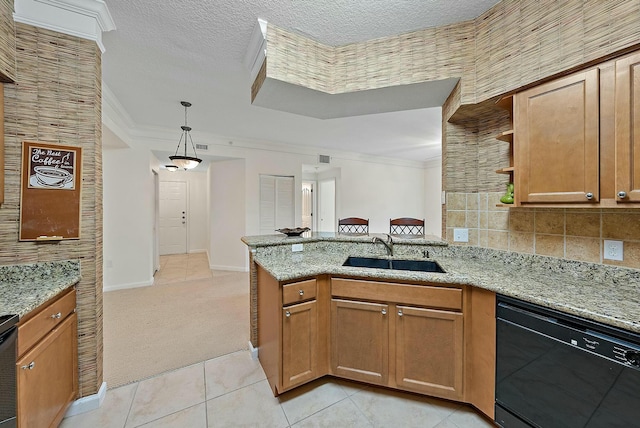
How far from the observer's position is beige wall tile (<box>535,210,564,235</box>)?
1.67 meters

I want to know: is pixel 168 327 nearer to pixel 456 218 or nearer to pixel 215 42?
pixel 215 42

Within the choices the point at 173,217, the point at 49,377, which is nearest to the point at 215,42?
the point at 49,377

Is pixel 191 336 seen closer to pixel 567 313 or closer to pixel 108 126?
pixel 108 126

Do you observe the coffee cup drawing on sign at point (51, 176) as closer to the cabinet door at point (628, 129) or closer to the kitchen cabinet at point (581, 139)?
the kitchen cabinet at point (581, 139)

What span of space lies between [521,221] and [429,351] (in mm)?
1144

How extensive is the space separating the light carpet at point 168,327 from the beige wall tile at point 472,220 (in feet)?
7.56

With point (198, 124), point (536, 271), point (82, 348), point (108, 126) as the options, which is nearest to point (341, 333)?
point (536, 271)

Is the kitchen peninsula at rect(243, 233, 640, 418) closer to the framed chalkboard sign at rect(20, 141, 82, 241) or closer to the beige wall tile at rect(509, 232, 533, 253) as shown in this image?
the beige wall tile at rect(509, 232, 533, 253)

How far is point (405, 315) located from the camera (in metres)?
1.66

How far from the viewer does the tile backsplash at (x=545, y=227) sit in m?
1.44

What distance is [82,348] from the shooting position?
5.34ft

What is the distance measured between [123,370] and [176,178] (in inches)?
232

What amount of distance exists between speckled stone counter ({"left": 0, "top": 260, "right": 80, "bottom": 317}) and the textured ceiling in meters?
1.72

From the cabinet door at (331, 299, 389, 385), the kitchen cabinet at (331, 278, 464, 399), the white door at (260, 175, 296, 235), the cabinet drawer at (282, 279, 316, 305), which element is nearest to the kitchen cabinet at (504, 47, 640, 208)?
the kitchen cabinet at (331, 278, 464, 399)
